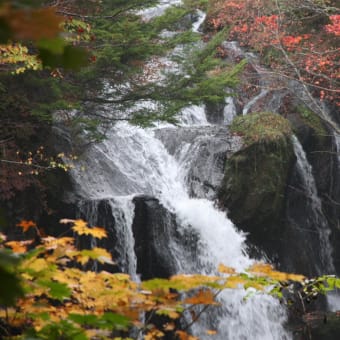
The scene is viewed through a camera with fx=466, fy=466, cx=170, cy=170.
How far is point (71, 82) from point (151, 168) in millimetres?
3649

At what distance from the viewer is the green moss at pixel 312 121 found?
45.3 ft

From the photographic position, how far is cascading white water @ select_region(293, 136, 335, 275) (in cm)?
1280

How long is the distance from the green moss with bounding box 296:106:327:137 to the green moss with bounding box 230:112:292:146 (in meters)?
1.40

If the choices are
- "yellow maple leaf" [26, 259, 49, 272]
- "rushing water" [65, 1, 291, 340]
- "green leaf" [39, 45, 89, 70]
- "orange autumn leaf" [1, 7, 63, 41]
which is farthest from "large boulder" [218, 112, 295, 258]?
"orange autumn leaf" [1, 7, 63, 41]

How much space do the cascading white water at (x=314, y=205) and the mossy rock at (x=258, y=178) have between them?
3.48 ft

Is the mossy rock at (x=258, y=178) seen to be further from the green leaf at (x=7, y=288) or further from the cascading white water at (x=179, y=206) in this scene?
the green leaf at (x=7, y=288)

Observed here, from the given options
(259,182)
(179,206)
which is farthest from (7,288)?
(259,182)

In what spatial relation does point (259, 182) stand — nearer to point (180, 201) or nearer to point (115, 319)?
point (180, 201)

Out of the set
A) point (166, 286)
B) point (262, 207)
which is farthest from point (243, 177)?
point (166, 286)

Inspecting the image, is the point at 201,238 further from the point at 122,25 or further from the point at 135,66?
the point at 122,25

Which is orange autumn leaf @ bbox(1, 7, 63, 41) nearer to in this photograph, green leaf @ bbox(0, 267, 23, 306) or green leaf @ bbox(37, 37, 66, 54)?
green leaf @ bbox(37, 37, 66, 54)

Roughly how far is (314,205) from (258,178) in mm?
2775

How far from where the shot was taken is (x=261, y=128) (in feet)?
39.5

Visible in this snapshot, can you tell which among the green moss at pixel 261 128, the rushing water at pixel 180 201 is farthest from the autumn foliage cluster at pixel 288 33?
the rushing water at pixel 180 201
